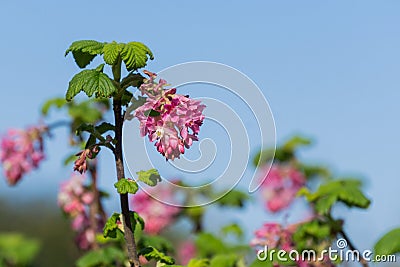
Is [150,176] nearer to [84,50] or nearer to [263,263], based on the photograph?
[84,50]

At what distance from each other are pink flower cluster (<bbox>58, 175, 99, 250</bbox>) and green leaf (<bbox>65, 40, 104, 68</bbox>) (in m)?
3.44

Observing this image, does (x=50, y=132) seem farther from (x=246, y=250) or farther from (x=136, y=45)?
(x=136, y=45)

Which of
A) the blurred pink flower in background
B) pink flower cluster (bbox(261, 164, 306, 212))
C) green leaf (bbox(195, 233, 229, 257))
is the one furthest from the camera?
pink flower cluster (bbox(261, 164, 306, 212))

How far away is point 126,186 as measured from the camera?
3438 mm

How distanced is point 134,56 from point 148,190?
8.01ft

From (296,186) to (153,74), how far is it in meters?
6.03

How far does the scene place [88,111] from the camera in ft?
23.2

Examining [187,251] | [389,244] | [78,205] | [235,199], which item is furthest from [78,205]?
[389,244]

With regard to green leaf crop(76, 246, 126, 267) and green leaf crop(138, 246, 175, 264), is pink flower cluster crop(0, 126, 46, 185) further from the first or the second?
green leaf crop(138, 246, 175, 264)

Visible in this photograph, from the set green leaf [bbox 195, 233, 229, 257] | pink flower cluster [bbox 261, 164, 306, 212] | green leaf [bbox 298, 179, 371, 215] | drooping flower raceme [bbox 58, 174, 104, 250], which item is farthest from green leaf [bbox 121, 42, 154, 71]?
pink flower cluster [bbox 261, 164, 306, 212]

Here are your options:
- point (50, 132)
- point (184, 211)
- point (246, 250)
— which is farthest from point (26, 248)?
point (246, 250)

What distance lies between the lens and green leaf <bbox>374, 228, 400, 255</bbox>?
4.50 meters

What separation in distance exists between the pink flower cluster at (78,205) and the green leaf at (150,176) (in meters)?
3.58

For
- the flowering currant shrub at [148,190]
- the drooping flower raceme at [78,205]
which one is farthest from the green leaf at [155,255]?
the drooping flower raceme at [78,205]
